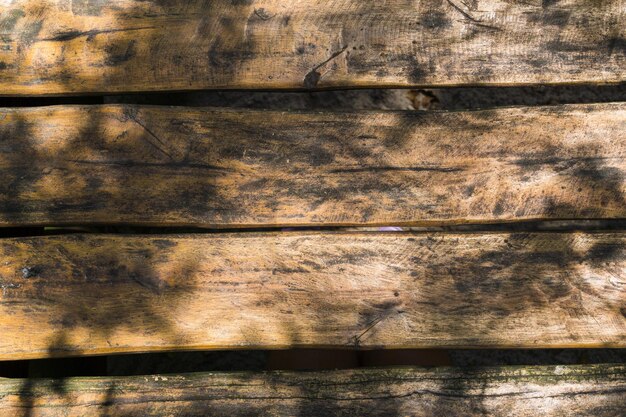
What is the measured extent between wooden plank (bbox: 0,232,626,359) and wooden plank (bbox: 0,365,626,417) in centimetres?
8

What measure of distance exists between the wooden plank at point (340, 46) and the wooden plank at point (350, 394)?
0.73 metres

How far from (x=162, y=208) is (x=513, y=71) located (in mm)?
955

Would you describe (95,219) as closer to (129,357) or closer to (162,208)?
(162,208)

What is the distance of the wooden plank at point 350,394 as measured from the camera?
1436mm

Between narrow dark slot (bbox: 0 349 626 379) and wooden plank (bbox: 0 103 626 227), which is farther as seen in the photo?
narrow dark slot (bbox: 0 349 626 379)

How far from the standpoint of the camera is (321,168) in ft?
4.81

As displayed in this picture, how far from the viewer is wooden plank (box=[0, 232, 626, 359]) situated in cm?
144

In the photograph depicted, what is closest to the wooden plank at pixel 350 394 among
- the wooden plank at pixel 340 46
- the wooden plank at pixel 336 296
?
the wooden plank at pixel 336 296

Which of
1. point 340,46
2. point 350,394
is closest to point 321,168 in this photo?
point 340,46

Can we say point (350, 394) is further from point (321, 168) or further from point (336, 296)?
point (321, 168)

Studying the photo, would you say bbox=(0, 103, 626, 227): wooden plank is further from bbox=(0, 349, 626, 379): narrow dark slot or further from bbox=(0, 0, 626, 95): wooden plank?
bbox=(0, 349, 626, 379): narrow dark slot

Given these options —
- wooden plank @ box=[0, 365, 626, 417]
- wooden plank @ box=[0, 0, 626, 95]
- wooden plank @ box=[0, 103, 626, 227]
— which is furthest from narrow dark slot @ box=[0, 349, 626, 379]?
wooden plank @ box=[0, 0, 626, 95]

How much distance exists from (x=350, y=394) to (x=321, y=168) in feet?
1.84

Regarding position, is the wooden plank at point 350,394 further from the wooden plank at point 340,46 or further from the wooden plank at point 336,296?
the wooden plank at point 340,46
